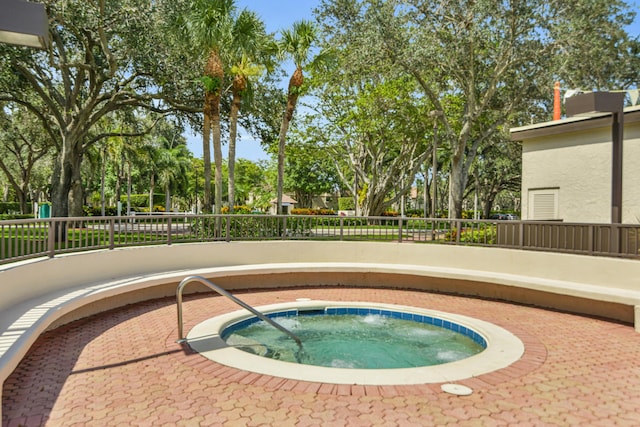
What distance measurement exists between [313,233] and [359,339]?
5605mm

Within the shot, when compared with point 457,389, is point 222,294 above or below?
above

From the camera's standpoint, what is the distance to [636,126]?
35.6ft

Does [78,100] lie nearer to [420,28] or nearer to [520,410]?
[420,28]

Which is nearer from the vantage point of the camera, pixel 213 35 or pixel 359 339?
pixel 359 339

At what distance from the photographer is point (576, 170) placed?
12047mm

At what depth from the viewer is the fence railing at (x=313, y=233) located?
738cm

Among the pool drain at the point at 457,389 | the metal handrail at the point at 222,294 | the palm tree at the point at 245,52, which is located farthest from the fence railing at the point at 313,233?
the pool drain at the point at 457,389

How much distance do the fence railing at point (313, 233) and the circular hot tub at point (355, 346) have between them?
2.95 m

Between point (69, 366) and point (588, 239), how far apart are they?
8851 mm

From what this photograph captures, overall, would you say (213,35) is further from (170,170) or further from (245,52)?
(170,170)

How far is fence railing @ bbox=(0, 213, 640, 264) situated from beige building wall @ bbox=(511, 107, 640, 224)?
3056 millimetres

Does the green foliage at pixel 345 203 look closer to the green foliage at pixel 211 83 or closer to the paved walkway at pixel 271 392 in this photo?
the green foliage at pixel 211 83

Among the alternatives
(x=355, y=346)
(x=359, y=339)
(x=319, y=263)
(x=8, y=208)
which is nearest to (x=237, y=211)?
(x=319, y=263)

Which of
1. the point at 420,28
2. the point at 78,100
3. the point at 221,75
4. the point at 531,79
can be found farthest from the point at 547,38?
the point at 78,100
